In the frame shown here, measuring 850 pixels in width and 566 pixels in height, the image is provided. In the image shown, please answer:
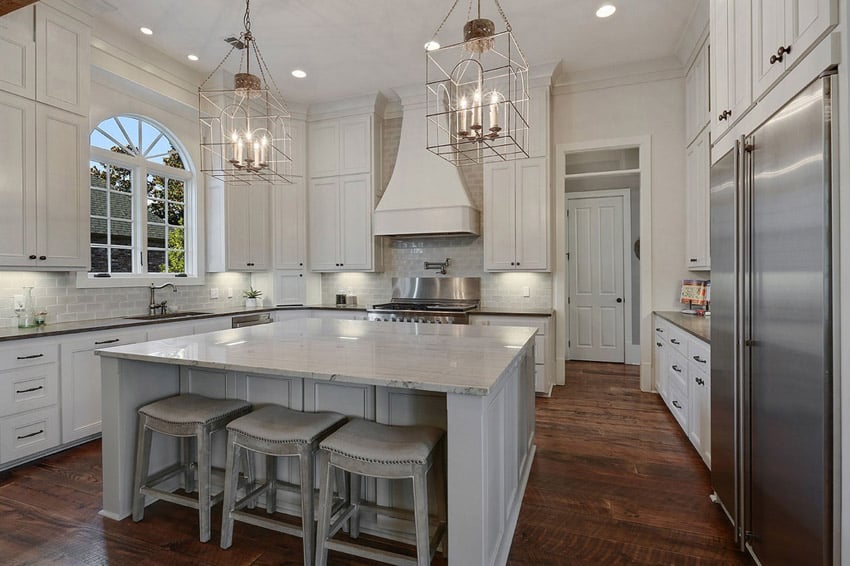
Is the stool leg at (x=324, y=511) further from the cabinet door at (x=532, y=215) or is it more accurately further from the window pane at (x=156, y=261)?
the window pane at (x=156, y=261)

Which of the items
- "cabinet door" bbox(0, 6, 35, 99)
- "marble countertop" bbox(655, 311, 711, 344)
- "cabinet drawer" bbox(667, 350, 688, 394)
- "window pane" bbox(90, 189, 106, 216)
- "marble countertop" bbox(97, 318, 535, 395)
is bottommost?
"cabinet drawer" bbox(667, 350, 688, 394)

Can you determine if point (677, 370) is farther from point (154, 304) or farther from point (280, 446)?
point (154, 304)

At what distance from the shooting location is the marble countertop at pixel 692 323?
276cm

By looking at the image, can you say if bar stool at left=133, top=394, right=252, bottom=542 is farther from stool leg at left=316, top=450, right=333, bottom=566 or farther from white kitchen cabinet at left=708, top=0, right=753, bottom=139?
white kitchen cabinet at left=708, top=0, right=753, bottom=139

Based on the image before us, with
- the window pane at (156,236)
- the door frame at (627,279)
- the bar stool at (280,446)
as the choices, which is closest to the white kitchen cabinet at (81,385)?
the window pane at (156,236)

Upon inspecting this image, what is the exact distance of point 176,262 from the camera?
4859 millimetres

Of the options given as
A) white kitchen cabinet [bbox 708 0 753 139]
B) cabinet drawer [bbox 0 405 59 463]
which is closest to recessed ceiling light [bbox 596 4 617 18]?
white kitchen cabinet [bbox 708 0 753 139]

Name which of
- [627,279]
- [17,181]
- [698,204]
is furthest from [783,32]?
[627,279]

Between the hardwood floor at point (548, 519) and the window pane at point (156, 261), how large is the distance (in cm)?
195

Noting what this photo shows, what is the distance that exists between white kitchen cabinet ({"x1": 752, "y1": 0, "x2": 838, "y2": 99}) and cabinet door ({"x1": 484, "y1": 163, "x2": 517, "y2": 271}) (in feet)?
9.83

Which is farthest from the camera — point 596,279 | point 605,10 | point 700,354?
point 596,279

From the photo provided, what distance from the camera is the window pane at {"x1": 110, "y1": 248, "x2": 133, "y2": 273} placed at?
13.9 feet

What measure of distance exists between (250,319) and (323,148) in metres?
2.37

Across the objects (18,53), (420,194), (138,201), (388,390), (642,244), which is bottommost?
(388,390)
